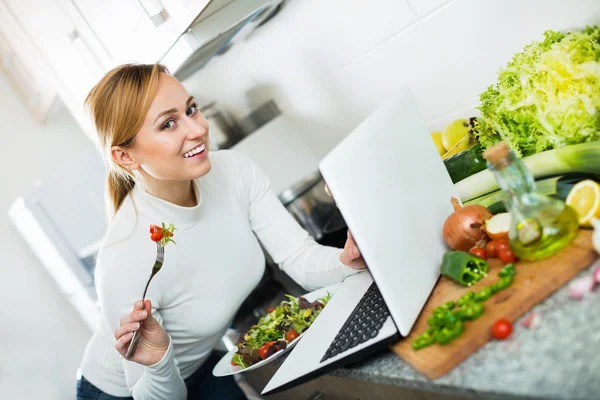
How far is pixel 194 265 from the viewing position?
4.88ft

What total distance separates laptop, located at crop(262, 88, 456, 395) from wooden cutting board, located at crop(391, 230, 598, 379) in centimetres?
8

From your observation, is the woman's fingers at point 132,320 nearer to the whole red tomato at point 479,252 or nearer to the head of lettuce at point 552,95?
the whole red tomato at point 479,252

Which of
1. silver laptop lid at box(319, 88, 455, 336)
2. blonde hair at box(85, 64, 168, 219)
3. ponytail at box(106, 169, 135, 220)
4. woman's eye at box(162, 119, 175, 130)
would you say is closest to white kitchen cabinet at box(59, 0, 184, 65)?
blonde hair at box(85, 64, 168, 219)

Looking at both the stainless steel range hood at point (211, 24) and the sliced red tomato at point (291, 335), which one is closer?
the sliced red tomato at point (291, 335)

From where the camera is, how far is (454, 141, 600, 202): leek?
91cm

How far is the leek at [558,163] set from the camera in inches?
35.6

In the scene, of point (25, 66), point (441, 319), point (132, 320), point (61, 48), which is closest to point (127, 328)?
point (132, 320)

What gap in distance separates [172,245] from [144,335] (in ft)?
0.94

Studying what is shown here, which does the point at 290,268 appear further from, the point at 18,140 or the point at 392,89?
the point at 18,140

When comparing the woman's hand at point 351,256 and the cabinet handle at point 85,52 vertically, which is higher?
the cabinet handle at point 85,52

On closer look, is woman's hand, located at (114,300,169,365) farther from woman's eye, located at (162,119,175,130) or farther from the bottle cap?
the bottle cap

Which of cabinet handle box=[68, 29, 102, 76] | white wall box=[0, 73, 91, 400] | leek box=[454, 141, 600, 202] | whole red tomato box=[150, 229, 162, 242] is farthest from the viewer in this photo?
white wall box=[0, 73, 91, 400]

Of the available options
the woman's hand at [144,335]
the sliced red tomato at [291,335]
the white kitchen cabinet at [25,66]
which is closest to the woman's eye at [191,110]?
the woman's hand at [144,335]

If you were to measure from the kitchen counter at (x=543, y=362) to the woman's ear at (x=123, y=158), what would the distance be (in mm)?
930
